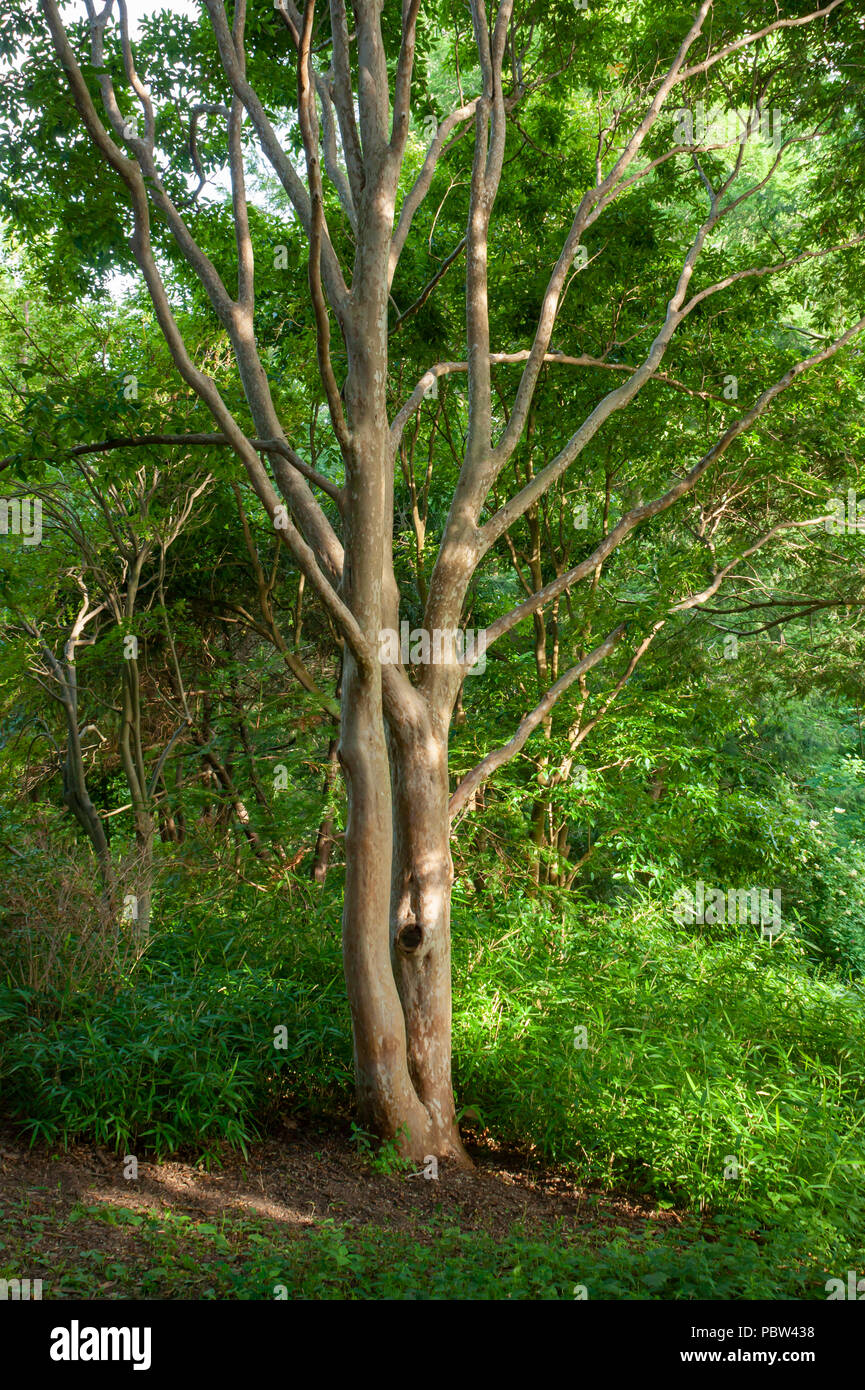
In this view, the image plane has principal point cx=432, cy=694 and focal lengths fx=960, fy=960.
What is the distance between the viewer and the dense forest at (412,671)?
4203mm

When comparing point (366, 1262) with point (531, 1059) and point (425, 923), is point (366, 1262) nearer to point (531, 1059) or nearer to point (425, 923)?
point (425, 923)

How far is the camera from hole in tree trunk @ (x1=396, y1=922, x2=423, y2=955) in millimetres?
4879

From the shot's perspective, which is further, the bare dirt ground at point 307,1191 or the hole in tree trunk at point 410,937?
the hole in tree trunk at point 410,937

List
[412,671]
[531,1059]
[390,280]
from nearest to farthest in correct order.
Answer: [390,280] < [531,1059] < [412,671]

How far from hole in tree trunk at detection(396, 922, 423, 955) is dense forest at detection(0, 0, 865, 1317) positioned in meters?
0.05

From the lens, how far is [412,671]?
23.2ft

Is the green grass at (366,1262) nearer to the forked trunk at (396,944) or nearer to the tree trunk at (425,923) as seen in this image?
the forked trunk at (396,944)

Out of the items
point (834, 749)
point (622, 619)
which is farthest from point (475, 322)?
point (834, 749)

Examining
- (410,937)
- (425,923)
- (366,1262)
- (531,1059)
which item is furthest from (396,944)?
(366,1262)

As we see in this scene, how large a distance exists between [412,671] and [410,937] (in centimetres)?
261

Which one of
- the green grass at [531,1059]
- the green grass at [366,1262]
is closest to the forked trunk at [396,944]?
the green grass at [531,1059]

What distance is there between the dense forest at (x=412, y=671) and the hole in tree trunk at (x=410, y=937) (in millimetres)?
53
